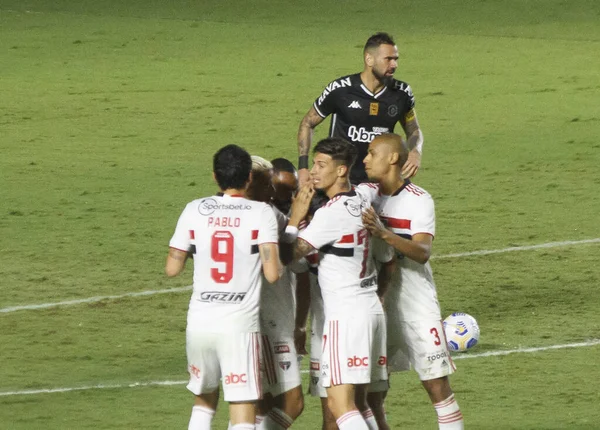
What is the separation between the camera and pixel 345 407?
25.0ft

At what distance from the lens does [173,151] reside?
18.7 meters

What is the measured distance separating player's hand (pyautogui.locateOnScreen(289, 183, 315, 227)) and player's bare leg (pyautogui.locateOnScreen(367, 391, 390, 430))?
1.24m

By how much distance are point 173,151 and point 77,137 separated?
1.53m

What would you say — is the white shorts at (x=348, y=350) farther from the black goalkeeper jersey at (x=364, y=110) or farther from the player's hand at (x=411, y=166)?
the black goalkeeper jersey at (x=364, y=110)

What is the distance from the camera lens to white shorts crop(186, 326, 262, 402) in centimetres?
748

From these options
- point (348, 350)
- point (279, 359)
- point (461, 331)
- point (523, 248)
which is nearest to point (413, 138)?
point (461, 331)

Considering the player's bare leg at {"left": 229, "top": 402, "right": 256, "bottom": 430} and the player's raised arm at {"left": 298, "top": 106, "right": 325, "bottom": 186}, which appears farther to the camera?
the player's raised arm at {"left": 298, "top": 106, "right": 325, "bottom": 186}

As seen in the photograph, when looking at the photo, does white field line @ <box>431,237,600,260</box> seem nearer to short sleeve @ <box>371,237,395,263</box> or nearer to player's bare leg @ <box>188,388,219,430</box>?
short sleeve @ <box>371,237,395,263</box>

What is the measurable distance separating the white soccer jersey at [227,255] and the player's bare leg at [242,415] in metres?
0.39

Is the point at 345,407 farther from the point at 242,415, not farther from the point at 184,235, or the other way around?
the point at 184,235

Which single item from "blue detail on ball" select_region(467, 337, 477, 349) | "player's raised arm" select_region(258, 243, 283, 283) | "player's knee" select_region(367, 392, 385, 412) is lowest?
"player's knee" select_region(367, 392, 385, 412)

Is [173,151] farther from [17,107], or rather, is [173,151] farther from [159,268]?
[159,268]

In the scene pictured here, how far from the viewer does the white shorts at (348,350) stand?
25.1ft

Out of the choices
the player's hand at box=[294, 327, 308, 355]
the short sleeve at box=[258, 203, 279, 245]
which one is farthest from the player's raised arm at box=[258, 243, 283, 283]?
the player's hand at box=[294, 327, 308, 355]
